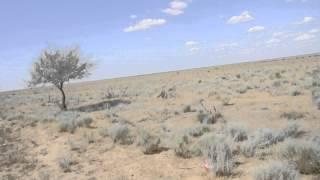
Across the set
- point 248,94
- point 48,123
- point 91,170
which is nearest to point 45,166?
point 91,170

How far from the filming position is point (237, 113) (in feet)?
64.7

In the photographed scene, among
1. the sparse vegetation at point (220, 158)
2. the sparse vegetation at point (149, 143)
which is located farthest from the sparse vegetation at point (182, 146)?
the sparse vegetation at point (220, 158)

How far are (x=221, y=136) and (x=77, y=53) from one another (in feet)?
78.1

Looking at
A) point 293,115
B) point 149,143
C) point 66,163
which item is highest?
point 293,115

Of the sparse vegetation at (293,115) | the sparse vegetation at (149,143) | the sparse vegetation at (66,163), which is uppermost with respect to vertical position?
the sparse vegetation at (293,115)

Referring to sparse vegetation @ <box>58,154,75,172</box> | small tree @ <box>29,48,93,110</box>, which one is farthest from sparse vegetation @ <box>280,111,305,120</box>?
small tree @ <box>29,48,93,110</box>

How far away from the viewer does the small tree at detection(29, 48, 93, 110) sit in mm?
33219

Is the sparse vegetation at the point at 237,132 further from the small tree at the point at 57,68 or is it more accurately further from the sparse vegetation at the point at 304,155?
the small tree at the point at 57,68

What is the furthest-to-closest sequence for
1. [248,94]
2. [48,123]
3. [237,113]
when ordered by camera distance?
[248,94], [48,123], [237,113]

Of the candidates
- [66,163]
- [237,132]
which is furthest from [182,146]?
[66,163]

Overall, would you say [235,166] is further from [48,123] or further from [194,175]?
[48,123]

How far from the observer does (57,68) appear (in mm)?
33094

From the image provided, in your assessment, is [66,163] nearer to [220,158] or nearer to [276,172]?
[220,158]

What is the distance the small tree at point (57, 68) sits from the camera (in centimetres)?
3322
